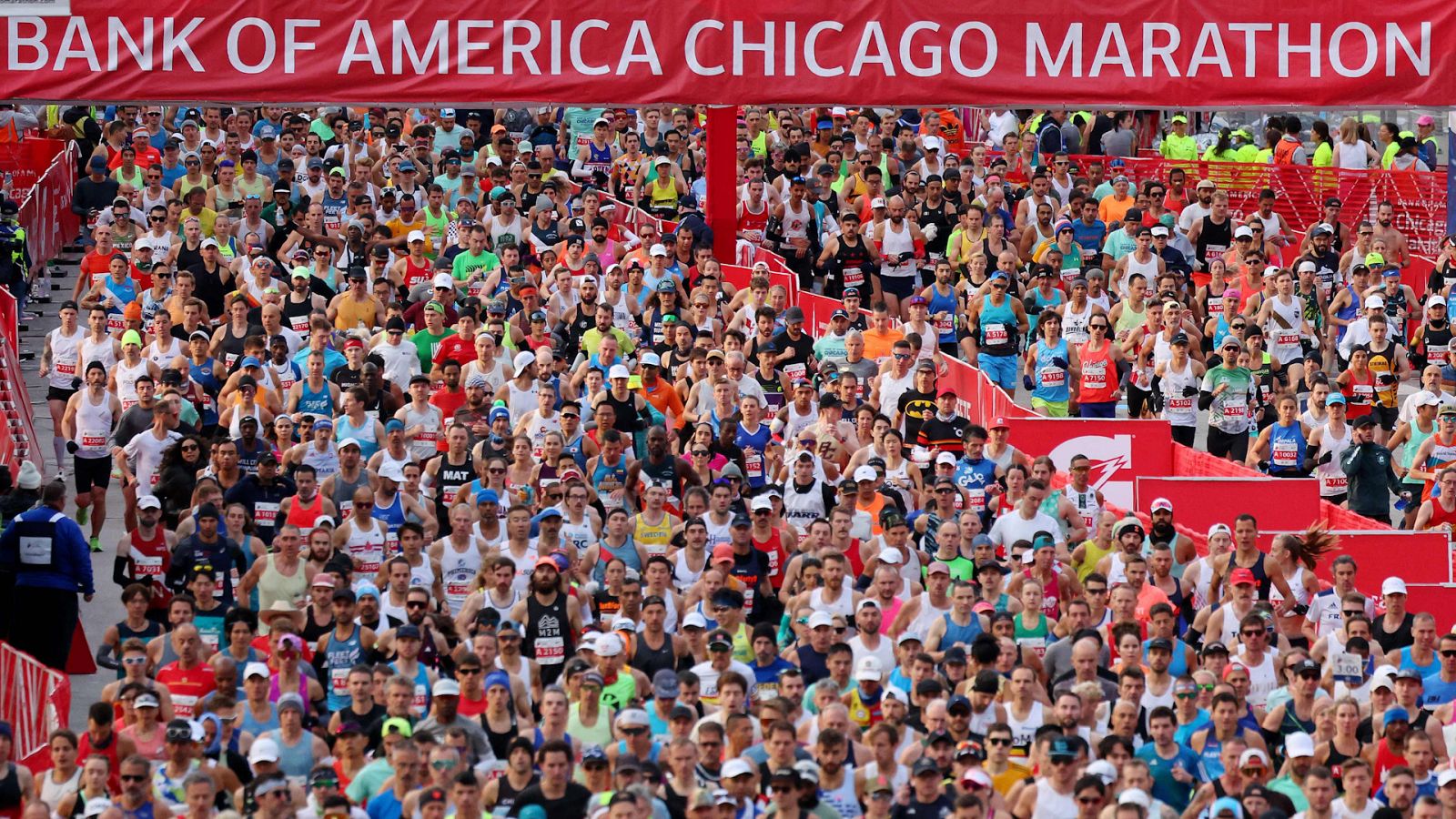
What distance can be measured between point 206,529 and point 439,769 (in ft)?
13.3

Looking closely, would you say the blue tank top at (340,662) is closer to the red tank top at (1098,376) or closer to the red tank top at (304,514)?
the red tank top at (304,514)

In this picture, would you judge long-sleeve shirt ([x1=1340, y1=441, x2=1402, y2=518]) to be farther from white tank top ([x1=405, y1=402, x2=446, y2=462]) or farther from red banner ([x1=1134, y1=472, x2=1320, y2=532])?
white tank top ([x1=405, y1=402, x2=446, y2=462])

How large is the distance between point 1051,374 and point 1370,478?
9.57ft

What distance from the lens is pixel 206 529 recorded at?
17812 mm

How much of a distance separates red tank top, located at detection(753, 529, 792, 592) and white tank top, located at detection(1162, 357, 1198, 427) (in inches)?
193

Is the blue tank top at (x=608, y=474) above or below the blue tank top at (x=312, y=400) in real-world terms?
below


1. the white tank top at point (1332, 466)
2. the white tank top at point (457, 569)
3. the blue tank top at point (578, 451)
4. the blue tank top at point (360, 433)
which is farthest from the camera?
the white tank top at point (1332, 466)

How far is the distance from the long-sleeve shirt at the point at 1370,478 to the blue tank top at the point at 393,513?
7.50m

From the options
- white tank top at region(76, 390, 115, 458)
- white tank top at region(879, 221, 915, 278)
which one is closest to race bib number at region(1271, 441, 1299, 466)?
white tank top at region(879, 221, 915, 278)

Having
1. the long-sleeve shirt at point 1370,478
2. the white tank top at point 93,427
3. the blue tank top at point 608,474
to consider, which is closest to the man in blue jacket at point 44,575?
the white tank top at point 93,427

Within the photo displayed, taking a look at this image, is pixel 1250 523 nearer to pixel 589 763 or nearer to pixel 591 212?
pixel 589 763

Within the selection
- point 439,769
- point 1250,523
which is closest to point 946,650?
point 1250,523

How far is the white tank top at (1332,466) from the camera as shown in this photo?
70.3 ft

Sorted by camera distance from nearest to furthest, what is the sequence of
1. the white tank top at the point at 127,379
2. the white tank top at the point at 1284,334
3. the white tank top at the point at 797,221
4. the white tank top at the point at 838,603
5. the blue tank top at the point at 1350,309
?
the white tank top at the point at 838,603 → the white tank top at the point at 127,379 → the white tank top at the point at 1284,334 → the blue tank top at the point at 1350,309 → the white tank top at the point at 797,221
